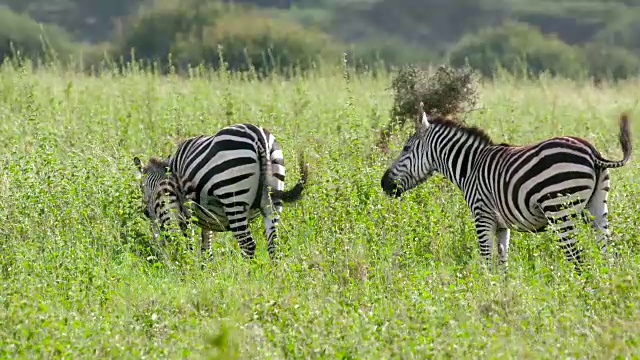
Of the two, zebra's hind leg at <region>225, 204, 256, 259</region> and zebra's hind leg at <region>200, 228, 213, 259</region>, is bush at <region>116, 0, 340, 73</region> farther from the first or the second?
zebra's hind leg at <region>225, 204, 256, 259</region>

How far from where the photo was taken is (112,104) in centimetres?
1570

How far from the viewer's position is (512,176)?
323 inches

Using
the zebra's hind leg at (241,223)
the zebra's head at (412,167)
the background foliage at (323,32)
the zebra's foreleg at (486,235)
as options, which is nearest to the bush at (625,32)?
the background foliage at (323,32)

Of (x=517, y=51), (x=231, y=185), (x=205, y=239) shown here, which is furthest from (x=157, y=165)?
(x=517, y=51)

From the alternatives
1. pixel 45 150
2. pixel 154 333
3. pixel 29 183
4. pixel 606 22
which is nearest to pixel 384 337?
pixel 154 333

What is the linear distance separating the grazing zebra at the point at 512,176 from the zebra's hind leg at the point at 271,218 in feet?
3.91

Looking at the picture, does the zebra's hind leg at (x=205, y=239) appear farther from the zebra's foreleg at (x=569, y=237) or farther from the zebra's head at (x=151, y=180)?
the zebra's foreleg at (x=569, y=237)

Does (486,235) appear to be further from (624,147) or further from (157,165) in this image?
(157,165)

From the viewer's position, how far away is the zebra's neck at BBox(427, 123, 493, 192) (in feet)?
29.2

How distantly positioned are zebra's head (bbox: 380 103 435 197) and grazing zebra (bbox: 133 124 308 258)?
88 cm

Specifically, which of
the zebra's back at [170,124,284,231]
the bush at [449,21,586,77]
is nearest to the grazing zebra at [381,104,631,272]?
the zebra's back at [170,124,284,231]

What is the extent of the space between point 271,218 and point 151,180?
55.3 inches

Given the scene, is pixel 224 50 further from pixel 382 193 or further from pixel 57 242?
pixel 57 242

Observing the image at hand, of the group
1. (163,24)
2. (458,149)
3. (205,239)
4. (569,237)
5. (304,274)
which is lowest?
(205,239)
